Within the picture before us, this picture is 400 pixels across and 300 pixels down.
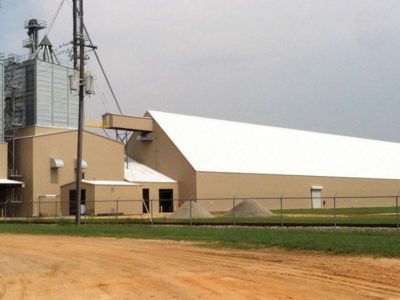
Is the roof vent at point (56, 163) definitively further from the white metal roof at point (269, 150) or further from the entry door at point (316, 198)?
the entry door at point (316, 198)

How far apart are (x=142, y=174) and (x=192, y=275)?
2183 inches

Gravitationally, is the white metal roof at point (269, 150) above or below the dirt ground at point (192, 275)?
above

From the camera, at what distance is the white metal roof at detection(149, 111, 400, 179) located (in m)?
72.1

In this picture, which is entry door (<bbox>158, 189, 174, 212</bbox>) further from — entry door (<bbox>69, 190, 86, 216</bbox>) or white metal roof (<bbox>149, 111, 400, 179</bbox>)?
entry door (<bbox>69, 190, 86, 216</bbox>)

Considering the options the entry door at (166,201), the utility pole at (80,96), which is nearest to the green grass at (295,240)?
the utility pole at (80,96)

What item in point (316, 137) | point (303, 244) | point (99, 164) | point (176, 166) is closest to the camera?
point (303, 244)

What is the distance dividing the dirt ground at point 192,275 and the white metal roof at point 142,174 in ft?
Answer: 148

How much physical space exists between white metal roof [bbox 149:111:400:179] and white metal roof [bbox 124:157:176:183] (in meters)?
3.96

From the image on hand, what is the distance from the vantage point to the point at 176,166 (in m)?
69.3

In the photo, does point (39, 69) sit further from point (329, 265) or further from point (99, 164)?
point (329, 265)

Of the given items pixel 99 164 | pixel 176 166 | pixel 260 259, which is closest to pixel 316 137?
pixel 176 166

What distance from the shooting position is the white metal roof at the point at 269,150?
2837 inches

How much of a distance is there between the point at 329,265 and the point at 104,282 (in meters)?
6.48

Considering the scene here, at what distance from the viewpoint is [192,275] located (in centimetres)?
1437
